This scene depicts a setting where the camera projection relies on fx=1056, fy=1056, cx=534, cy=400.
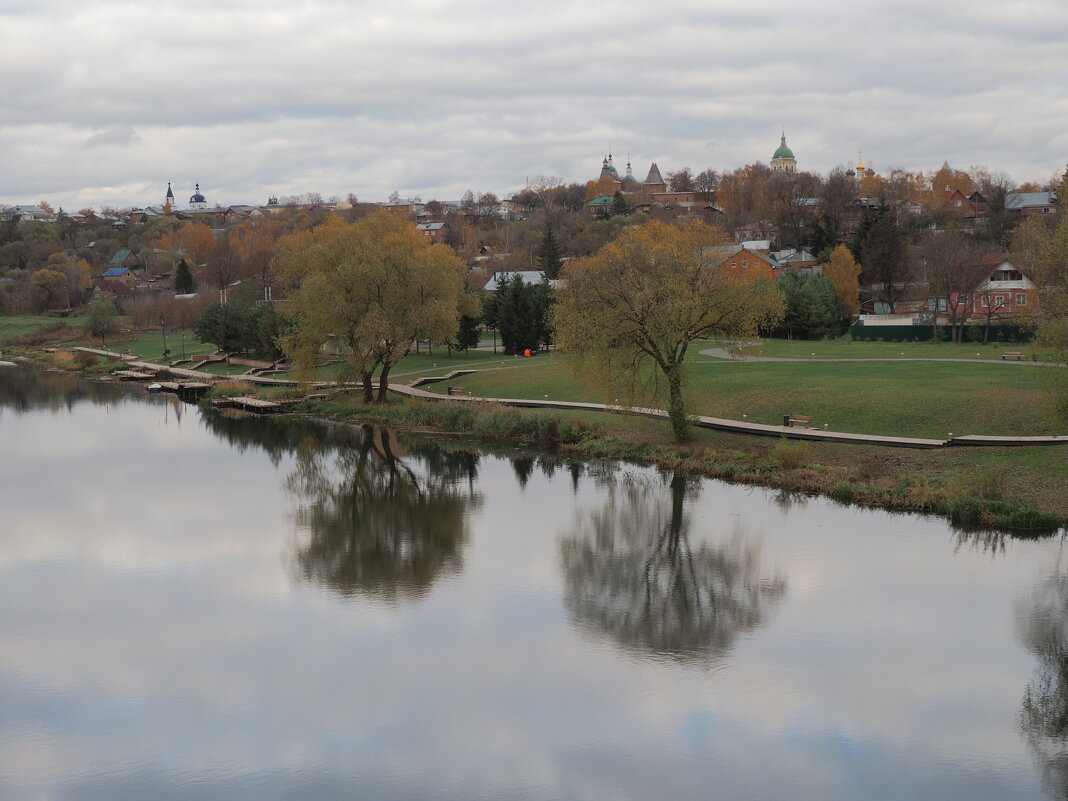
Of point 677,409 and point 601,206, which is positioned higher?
point 601,206

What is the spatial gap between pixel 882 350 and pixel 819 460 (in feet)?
75.4

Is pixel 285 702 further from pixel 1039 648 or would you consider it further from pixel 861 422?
pixel 861 422

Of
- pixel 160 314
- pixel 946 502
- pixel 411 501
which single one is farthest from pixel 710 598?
pixel 160 314

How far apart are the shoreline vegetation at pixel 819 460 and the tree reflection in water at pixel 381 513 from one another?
3.18 m

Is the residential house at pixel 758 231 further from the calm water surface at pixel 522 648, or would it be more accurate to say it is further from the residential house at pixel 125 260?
the calm water surface at pixel 522 648

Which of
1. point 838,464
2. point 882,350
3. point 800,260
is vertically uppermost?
point 800,260

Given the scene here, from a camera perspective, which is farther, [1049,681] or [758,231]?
[758,231]

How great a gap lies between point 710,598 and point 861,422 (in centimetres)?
1541

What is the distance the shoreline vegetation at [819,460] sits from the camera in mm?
26703

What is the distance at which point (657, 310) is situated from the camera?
3472 cm

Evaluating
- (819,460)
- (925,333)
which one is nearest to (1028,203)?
(925,333)

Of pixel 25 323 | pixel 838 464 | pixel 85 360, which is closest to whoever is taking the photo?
pixel 838 464

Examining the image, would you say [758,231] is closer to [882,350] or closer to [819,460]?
[882,350]

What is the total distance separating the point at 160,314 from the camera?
315 feet
